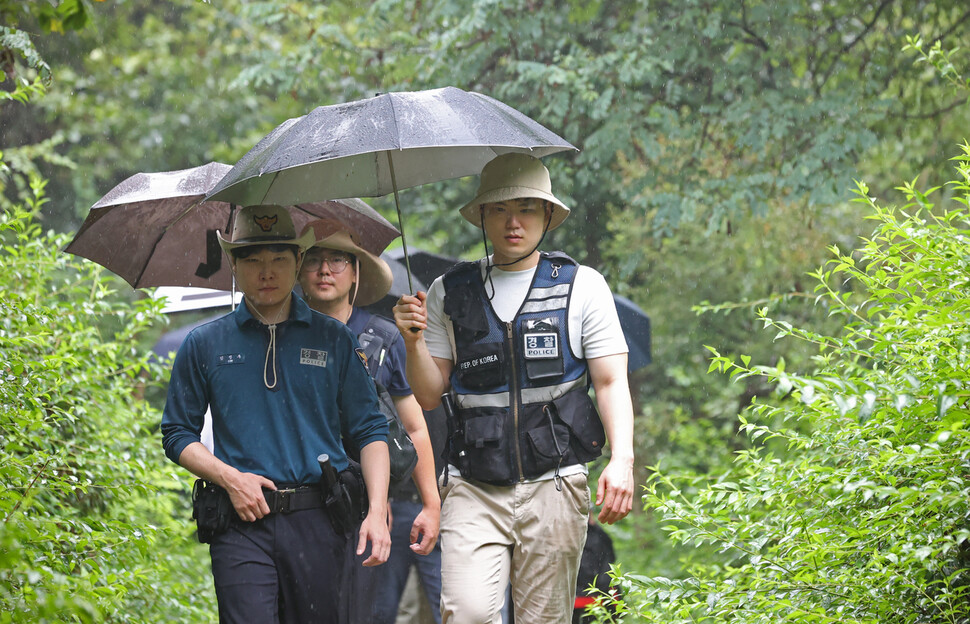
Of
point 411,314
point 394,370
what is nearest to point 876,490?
point 411,314

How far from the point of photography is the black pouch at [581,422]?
3980mm

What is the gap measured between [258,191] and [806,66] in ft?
25.1

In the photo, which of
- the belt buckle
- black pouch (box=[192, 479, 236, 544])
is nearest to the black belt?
the belt buckle

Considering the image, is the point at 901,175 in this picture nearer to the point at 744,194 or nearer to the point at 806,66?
the point at 806,66

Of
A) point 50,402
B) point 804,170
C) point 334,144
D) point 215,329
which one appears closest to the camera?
point 334,144

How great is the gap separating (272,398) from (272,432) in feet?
0.40

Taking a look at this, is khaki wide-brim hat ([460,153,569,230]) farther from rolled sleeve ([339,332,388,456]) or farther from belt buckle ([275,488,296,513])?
belt buckle ([275,488,296,513])

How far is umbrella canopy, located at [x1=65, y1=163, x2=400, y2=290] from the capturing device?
193 inches

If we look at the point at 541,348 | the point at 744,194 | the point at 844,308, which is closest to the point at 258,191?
the point at 541,348

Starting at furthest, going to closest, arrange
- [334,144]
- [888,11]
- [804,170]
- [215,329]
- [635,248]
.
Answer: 1. [635,248]
2. [888,11]
3. [804,170]
4. [215,329]
5. [334,144]

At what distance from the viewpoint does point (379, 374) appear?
472cm

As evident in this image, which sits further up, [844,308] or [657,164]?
[657,164]

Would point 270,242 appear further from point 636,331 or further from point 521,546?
point 636,331

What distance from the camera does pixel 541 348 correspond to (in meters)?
4.00
